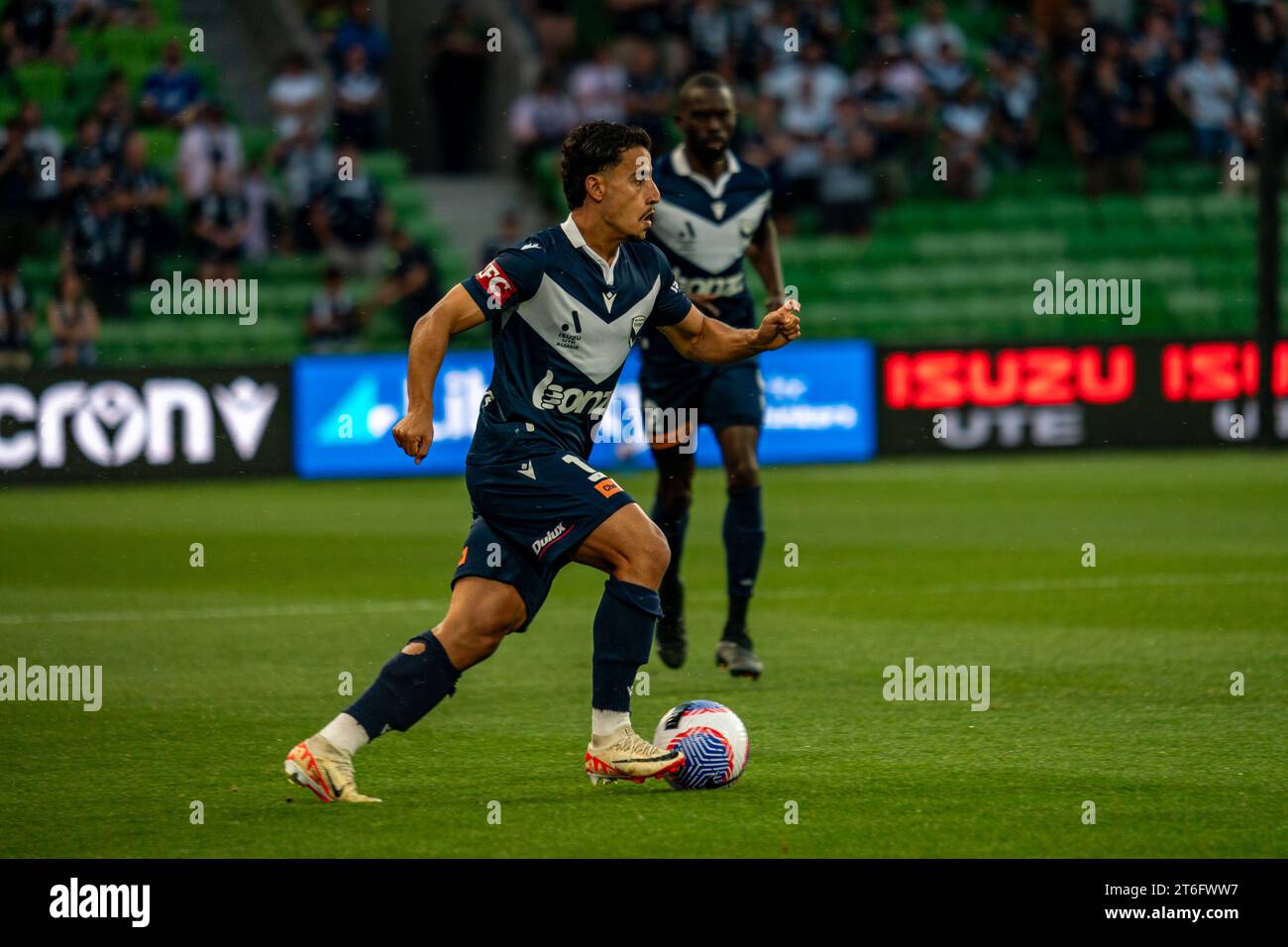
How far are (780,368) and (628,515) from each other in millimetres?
12341

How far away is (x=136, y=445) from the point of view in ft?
57.1

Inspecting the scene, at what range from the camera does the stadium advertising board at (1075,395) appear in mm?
18859

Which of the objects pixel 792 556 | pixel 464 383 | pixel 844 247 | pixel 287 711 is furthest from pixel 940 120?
pixel 287 711

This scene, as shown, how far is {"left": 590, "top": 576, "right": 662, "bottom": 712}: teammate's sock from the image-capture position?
6.12 metres

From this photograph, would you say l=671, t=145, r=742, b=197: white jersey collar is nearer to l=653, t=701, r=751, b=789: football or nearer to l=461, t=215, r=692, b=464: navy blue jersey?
l=461, t=215, r=692, b=464: navy blue jersey

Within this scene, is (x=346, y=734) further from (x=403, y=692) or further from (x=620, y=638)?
(x=620, y=638)

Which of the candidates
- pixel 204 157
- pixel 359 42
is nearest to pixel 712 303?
pixel 204 157

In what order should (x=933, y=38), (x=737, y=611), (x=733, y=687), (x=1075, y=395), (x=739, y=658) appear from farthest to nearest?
(x=933, y=38) < (x=1075, y=395) < (x=737, y=611) < (x=739, y=658) < (x=733, y=687)

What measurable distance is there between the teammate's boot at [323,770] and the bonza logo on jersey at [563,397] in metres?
1.17

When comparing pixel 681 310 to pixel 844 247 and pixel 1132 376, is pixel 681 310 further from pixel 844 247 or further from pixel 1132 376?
pixel 844 247

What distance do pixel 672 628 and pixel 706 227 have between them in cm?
168

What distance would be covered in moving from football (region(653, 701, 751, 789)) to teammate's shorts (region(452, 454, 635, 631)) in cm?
61

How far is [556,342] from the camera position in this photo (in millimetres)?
6191

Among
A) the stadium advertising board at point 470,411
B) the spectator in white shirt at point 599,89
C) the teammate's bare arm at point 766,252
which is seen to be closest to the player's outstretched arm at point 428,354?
the teammate's bare arm at point 766,252
